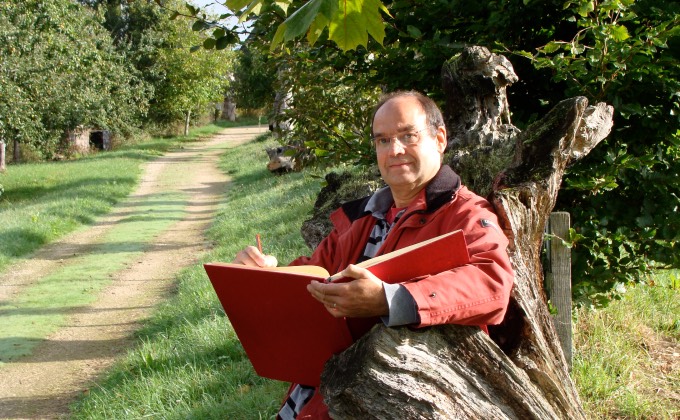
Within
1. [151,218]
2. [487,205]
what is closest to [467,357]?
[487,205]

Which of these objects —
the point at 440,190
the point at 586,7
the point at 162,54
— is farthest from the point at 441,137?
the point at 162,54

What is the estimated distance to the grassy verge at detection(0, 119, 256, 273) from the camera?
1182cm

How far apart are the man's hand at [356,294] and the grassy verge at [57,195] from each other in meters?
9.24

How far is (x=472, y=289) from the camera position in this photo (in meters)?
2.01

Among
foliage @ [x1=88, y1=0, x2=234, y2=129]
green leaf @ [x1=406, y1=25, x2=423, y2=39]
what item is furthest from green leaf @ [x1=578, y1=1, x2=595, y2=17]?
foliage @ [x1=88, y1=0, x2=234, y2=129]

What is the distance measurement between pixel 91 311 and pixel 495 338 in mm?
6318

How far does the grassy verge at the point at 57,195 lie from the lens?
1182 centimetres

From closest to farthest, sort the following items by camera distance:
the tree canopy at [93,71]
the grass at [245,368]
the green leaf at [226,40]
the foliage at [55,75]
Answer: the grass at [245,368], the green leaf at [226,40], the foliage at [55,75], the tree canopy at [93,71]

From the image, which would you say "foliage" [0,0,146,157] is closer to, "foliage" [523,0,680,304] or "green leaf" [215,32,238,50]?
"green leaf" [215,32,238,50]

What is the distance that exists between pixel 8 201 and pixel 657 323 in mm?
20358

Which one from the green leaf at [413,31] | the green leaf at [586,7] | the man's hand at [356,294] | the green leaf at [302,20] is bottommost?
the man's hand at [356,294]

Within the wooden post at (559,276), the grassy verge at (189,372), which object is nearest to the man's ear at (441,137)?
the wooden post at (559,276)

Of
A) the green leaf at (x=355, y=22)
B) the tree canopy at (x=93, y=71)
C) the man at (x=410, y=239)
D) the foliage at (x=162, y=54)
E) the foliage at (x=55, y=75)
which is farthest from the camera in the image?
the foliage at (x=162, y=54)

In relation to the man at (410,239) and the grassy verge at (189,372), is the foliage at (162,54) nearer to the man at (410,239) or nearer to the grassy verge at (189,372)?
the grassy verge at (189,372)
